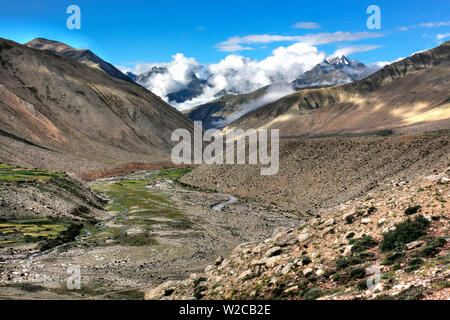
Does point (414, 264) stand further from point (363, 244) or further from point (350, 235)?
point (350, 235)

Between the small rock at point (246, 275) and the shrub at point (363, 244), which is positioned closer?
the shrub at point (363, 244)

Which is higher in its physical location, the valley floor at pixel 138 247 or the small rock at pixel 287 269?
the small rock at pixel 287 269

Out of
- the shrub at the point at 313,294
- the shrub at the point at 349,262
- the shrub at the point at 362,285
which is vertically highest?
the shrub at the point at 349,262

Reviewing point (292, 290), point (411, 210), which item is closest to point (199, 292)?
point (292, 290)

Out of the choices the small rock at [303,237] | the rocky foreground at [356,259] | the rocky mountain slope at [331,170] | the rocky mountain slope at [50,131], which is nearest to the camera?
the rocky foreground at [356,259]

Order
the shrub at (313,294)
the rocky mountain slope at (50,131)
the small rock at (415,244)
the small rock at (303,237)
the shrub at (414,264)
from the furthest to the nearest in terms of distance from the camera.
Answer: the rocky mountain slope at (50,131) < the small rock at (303,237) < the small rock at (415,244) < the shrub at (313,294) < the shrub at (414,264)

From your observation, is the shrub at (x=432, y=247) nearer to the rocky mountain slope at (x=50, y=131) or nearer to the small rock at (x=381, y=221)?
the small rock at (x=381, y=221)

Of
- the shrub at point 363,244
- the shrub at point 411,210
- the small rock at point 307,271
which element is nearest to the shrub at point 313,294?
the small rock at point 307,271

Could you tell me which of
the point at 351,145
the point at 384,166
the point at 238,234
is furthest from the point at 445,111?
the point at 238,234
